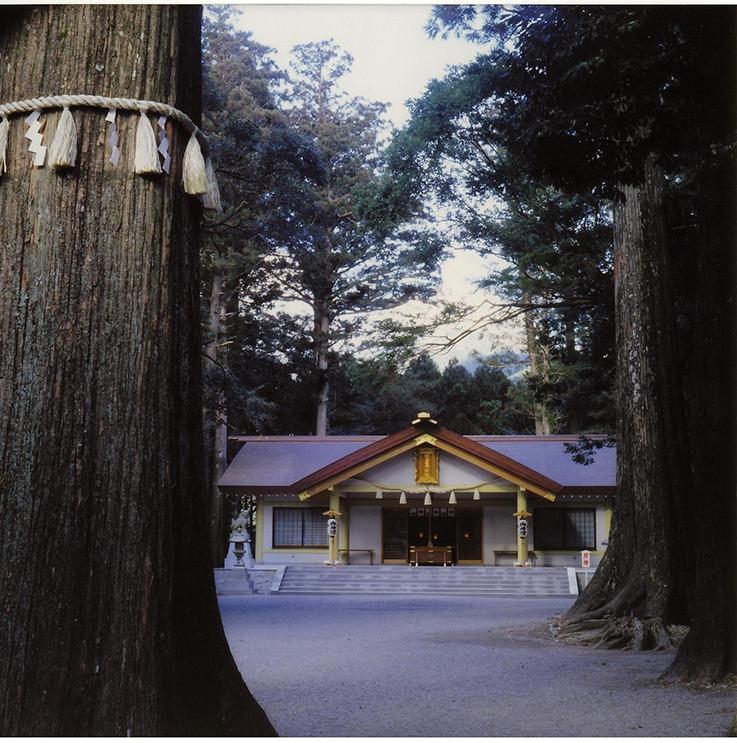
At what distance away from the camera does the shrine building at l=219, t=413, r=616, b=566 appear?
74.8ft

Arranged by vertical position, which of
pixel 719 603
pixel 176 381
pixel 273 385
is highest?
pixel 273 385

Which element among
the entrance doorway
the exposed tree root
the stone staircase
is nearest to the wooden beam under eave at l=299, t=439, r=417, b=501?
the stone staircase

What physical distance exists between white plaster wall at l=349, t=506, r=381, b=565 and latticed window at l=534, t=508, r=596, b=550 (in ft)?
13.6

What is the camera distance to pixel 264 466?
25.0 metres

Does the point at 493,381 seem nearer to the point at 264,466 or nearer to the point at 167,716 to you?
the point at 264,466

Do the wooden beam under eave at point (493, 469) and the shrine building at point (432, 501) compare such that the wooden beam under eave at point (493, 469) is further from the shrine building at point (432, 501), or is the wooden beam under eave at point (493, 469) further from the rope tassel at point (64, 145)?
the rope tassel at point (64, 145)

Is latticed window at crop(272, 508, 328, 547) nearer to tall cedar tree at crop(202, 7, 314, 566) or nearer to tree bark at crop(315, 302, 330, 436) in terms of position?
tall cedar tree at crop(202, 7, 314, 566)

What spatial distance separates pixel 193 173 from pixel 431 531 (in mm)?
22136

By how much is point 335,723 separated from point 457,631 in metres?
6.68

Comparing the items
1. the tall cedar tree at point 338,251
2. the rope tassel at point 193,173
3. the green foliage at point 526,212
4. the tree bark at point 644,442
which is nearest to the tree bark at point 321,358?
the tall cedar tree at point 338,251

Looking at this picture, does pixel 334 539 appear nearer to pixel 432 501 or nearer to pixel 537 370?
pixel 432 501

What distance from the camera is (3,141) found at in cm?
293

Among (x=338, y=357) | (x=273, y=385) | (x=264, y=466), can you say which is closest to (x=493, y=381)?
(x=338, y=357)

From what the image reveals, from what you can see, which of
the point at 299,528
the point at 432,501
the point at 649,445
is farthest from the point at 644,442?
the point at 299,528
